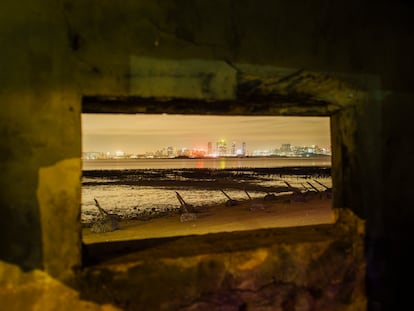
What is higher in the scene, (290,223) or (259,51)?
(259,51)

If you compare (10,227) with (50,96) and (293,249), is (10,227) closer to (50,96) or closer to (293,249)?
(50,96)

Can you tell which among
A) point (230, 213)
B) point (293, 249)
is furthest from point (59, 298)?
point (230, 213)

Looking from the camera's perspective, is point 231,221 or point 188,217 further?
point 188,217

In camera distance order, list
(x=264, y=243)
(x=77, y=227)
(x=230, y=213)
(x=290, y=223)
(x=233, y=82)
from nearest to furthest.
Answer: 1. (x=77, y=227)
2. (x=233, y=82)
3. (x=264, y=243)
4. (x=290, y=223)
5. (x=230, y=213)

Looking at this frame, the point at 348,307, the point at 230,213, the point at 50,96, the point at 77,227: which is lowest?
the point at 230,213

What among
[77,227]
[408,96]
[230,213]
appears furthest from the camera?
[230,213]

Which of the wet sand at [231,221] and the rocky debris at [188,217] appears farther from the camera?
the rocky debris at [188,217]

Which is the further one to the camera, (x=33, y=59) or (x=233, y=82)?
(x=233, y=82)

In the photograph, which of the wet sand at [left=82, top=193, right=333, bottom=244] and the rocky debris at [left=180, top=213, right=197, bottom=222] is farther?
the rocky debris at [left=180, top=213, right=197, bottom=222]
